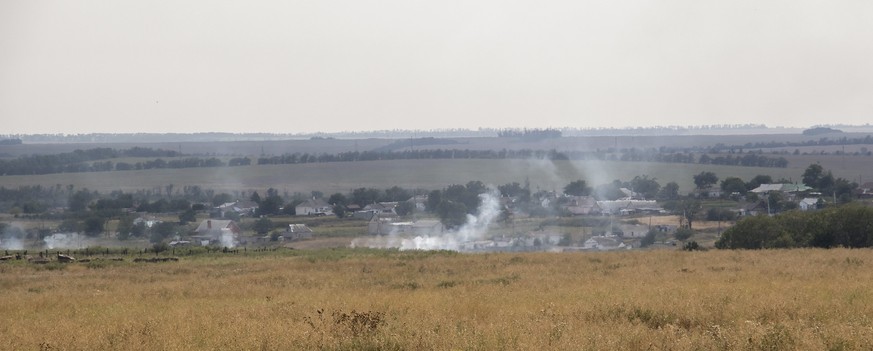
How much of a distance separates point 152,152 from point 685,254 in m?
171

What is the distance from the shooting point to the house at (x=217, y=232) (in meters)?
66.4

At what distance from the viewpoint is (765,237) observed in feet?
128

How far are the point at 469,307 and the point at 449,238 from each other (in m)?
50.5

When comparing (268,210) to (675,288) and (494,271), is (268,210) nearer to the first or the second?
(494,271)

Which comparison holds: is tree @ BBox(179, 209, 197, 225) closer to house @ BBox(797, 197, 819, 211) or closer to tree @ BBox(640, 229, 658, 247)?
tree @ BBox(640, 229, 658, 247)

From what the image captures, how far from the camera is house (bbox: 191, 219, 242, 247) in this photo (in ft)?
218

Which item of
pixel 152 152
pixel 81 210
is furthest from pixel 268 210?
pixel 152 152

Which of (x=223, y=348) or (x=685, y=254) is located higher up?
(x=223, y=348)

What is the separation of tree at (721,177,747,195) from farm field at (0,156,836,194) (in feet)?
38.9

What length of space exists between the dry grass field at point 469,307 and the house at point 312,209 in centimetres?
5825

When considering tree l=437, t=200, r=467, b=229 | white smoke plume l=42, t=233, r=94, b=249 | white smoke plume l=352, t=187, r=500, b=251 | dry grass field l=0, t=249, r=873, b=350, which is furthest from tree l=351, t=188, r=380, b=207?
dry grass field l=0, t=249, r=873, b=350

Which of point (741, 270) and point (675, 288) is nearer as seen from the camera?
point (675, 288)

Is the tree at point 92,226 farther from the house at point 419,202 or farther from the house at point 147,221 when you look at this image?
the house at point 419,202

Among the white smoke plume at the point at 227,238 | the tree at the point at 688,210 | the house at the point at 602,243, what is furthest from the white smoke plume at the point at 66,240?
the tree at the point at 688,210
